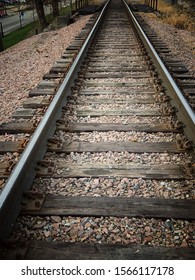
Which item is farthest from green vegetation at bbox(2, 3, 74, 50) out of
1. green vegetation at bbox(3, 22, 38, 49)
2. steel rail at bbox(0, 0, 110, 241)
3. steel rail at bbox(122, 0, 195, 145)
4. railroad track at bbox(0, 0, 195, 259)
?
steel rail at bbox(0, 0, 110, 241)

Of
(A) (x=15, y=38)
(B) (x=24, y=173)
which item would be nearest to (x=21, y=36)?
(A) (x=15, y=38)

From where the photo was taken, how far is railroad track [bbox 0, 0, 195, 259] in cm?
222

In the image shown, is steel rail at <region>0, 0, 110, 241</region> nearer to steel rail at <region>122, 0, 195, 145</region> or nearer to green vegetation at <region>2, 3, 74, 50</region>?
steel rail at <region>122, 0, 195, 145</region>

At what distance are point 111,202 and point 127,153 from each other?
812mm

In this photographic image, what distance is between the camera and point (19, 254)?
2076 millimetres

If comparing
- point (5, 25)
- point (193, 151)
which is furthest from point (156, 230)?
point (5, 25)

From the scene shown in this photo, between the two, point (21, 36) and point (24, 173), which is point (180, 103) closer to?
point (24, 173)

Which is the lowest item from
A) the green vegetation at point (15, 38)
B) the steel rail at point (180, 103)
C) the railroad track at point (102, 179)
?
the green vegetation at point (15, 38)

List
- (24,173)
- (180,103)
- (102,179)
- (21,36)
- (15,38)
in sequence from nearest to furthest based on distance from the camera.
A: 1. (24,173)
2. (102,179)
3. (180,103)
4. (15,38)
5. (21,36)

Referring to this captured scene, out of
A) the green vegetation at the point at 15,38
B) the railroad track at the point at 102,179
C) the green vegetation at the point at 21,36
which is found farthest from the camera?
the green vegetation at the point at 15,38

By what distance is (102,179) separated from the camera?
9.45 ft

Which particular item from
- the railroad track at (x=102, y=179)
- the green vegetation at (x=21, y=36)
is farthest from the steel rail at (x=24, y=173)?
the green vegetation at (x=21, y=36)

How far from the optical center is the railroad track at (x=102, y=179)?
2219 mm

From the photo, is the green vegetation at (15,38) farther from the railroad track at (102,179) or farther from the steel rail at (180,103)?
the railroad track at (102,179)
